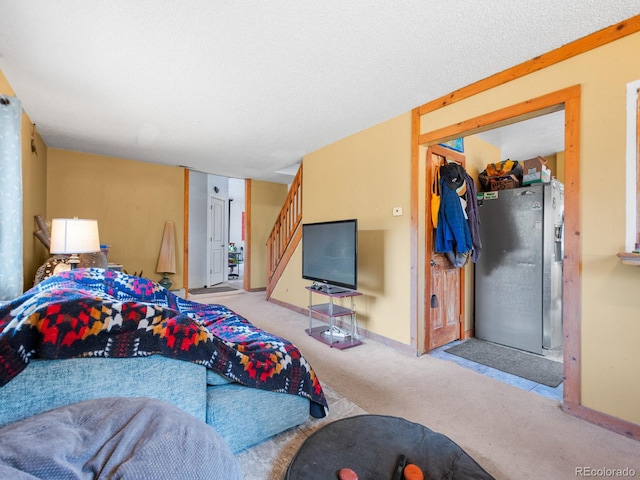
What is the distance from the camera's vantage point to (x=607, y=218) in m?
1.79

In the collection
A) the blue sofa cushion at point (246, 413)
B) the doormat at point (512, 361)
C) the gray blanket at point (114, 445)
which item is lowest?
the doormat at point (512, 361)

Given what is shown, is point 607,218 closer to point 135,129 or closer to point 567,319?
point 567,319

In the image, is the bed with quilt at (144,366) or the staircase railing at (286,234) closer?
the bed with quilt at (144,366)

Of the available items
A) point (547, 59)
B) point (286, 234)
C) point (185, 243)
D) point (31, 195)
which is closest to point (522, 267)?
point (547, 59)

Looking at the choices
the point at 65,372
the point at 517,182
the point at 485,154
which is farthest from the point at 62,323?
the point at 485,154

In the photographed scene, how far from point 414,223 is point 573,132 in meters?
1.33

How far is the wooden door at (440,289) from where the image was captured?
2.95 m

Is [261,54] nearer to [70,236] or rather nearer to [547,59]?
[547,59]

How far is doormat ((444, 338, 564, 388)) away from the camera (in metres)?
2.41

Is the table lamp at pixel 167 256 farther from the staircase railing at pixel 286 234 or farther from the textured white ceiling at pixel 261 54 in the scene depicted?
the textured white ceiling at pixel 261 54

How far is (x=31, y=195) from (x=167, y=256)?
2.04 metres

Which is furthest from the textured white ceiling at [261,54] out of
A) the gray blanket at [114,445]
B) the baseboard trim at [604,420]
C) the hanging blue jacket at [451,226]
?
the baseboard trim at [604,420]

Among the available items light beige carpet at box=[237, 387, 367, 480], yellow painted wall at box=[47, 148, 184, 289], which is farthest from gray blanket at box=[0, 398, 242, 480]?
yellow painted wall at box=[47, 148, 184, 289]

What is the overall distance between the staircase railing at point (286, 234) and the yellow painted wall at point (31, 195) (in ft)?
10.1
